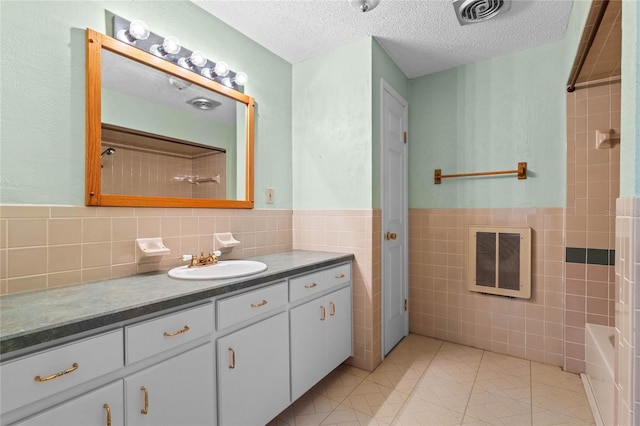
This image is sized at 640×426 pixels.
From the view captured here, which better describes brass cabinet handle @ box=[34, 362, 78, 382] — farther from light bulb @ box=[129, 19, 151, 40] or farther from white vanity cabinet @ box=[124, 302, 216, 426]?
light bulb @ box=[129, 19, 151, 40]

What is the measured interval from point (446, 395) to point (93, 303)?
1.99 metres

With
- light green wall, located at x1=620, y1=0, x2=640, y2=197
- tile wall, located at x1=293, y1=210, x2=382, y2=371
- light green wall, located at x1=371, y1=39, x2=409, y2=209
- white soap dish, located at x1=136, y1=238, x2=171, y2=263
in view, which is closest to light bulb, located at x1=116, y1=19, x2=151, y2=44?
white soap dish, located at x1=136, y1=238, x2=171, y2=263

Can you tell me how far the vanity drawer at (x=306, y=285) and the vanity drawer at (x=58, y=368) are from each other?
86 cm

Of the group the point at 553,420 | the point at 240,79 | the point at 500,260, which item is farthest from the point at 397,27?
the point at 553,420

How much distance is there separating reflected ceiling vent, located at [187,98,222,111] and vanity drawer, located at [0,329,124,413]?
4.49ft

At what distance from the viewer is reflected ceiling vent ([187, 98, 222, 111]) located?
6.03 ft

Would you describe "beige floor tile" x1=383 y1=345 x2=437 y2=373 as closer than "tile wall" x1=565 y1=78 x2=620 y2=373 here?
No

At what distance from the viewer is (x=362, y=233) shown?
7.23ft

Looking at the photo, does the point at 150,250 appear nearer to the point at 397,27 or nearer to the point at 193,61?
the point at 193,61

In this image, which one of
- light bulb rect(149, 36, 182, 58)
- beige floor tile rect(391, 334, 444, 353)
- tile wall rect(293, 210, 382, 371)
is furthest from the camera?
beige floor tile rect(391, 334, 444, 353)

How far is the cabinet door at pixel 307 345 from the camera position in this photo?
168 cm

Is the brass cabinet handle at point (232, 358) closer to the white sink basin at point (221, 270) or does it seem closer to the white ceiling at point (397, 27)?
the white sink basin at point (221, 270)

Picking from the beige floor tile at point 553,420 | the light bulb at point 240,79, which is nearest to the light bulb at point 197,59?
the light bulb at point 240,79

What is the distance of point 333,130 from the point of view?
233 cm
